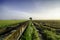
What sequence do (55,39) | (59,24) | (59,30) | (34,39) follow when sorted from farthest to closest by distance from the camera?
(59,30) < (59,24) < (55,39) < (34,39)

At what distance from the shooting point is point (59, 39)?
12.7 ft

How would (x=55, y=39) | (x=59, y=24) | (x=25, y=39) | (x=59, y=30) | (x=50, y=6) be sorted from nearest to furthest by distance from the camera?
(x=25, y=39)
(x=55, y=39)
(x=50, y=6)
(x=59, y=24)
(x=59, y=30)

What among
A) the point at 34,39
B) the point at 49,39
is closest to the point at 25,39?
the point at 34,39

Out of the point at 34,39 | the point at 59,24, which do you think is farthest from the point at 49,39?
the point at 59,24

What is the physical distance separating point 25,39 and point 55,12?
1733mm

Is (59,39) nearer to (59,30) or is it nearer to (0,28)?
(59,30)

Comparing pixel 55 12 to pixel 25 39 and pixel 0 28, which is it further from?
pixel 0 28

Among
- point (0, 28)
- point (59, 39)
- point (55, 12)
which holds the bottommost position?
point (59, 39)

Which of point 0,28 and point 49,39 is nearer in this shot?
point 49,39

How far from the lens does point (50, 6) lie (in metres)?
4.13

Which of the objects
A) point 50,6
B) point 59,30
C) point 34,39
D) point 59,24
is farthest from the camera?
point 59,30

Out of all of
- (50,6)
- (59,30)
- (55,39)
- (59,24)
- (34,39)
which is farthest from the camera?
(59,30)

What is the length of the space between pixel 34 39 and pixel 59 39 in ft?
3.02

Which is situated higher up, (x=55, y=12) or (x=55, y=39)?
(x=55, y=12)
